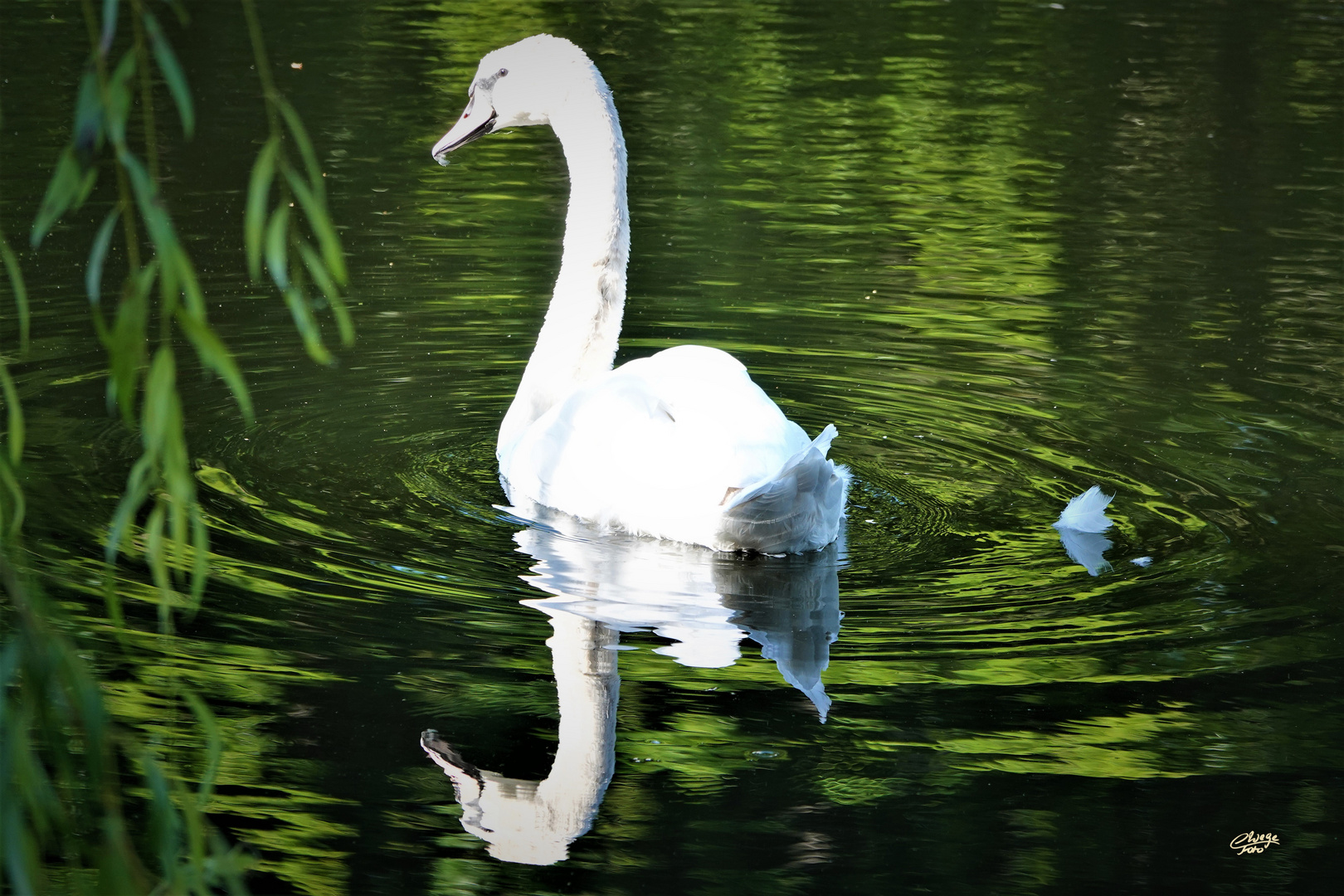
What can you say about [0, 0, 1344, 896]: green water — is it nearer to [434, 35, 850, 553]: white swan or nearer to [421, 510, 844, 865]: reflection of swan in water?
[421, 510, 844, 865]: reflection of swan in water

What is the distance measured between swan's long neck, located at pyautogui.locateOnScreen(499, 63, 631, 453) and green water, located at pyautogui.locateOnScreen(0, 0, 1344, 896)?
49 cm

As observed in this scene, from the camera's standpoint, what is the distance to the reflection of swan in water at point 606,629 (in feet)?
13.5

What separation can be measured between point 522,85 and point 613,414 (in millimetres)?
2053

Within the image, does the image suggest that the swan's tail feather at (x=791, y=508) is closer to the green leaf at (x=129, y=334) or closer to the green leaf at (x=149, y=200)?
the green leaf at (x=129, y=334)

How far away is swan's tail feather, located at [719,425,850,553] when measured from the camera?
5.34m

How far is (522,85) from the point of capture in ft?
23.8

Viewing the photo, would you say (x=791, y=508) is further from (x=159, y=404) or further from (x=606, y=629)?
(x=159, y=404)

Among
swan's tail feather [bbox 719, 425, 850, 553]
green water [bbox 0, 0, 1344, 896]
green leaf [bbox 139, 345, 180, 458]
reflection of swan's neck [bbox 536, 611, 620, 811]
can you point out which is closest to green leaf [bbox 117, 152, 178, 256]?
green leaf [bbox 139, 345, 180, 458]

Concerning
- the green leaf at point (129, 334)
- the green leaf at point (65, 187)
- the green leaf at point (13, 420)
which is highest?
the green leaf at point (65, 187)

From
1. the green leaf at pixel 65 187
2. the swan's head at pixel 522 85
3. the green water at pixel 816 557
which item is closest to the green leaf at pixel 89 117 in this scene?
the green leaf at pixel 65 187

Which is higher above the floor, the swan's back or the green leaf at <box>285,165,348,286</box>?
the green leaf at <box>285,165,348,286</box>

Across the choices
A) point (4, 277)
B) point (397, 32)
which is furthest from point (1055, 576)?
point (397, 32)

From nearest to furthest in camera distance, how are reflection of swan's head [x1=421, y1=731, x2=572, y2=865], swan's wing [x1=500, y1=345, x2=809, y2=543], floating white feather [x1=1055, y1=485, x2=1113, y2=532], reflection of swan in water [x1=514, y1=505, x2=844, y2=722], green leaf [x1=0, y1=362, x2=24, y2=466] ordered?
1. green leaf [x1=0, y1=362, x2=24, y2=466]
2. reflection of swan's head [x1=421, y1=731, x2=572, y2=865]
3. reflection of swan in water [x1=514, y1=505, x2=844, y2=722]
4. swan's wing [x1=500, y1=345, x2=809, y2=543]
5. floating white feather [x1=1055, y1=485, x2=1113, y2=532]

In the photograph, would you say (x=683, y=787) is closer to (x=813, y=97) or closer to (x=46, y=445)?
(x=46, y=445)
